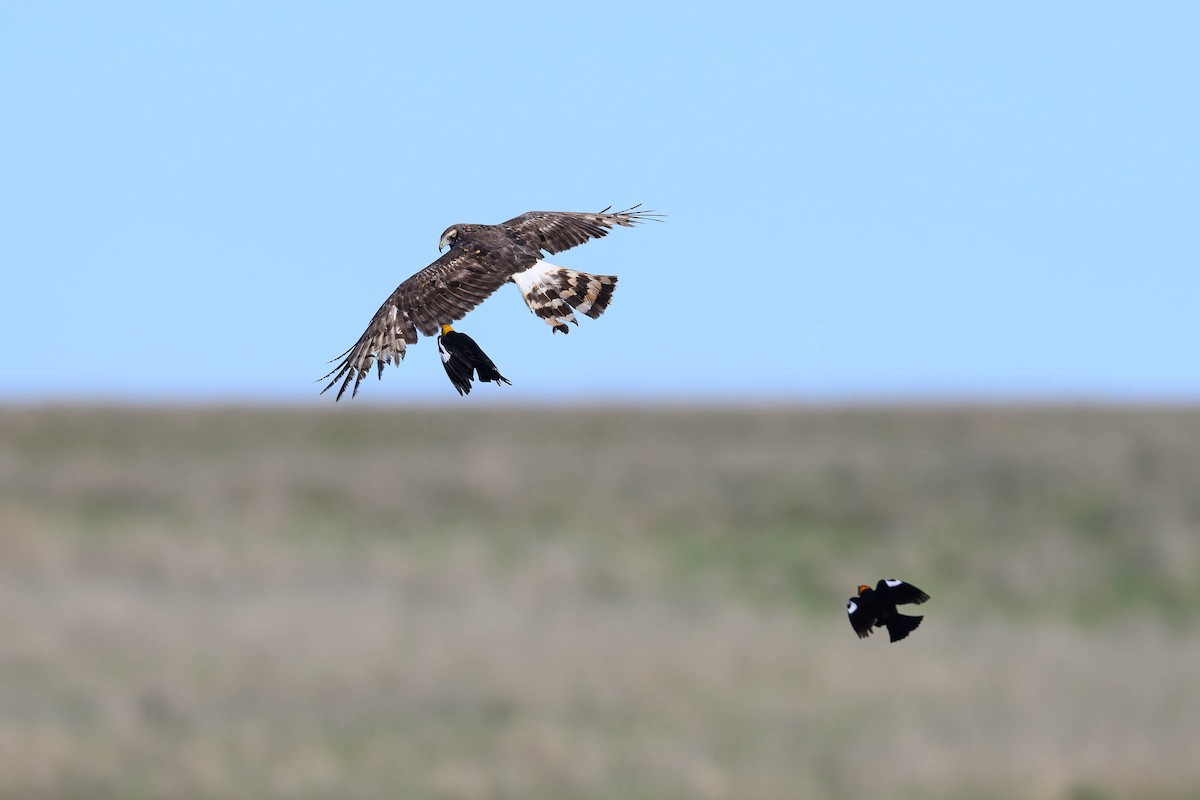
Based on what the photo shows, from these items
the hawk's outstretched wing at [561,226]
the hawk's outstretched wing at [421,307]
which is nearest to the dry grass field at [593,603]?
the hawk's outstretched wing at [561,226]

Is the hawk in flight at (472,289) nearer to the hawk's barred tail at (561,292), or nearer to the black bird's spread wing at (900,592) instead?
the hawk's barred tail at (561,292)

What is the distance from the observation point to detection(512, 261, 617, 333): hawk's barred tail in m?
1.99

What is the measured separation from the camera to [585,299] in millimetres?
2156

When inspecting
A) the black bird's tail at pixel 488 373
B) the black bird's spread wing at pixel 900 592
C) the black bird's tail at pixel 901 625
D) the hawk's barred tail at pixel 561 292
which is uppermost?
the hawk's barred tail at pixel 561 292

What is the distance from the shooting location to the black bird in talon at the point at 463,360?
175 cm

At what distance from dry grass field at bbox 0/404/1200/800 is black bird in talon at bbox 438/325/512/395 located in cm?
3202

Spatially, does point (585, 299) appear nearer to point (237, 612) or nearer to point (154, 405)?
point (237, 612)

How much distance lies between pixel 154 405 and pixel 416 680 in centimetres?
3414

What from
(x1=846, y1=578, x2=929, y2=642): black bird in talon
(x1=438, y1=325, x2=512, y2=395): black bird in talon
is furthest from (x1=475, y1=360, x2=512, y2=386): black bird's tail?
(x1=846, y1=578, x2=929, y2=642): black bird in talon

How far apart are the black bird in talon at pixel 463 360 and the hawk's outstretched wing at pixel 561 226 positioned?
39cm

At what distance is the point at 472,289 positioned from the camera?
1.77 meters

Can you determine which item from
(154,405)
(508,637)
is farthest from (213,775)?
(154,405)

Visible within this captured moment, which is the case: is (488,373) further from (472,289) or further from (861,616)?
(861,616)

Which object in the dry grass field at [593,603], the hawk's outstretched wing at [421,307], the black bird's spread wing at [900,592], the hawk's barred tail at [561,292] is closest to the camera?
the hawk's outstretched wing at [421,307]
